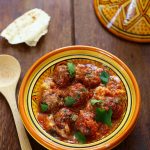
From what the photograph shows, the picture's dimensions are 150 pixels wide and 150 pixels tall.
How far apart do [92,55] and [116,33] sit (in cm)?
18

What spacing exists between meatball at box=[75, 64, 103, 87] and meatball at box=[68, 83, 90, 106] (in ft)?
0.08

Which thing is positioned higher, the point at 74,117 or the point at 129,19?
the point at 129,19

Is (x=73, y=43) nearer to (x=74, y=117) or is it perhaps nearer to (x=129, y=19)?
(x=129, y=19)

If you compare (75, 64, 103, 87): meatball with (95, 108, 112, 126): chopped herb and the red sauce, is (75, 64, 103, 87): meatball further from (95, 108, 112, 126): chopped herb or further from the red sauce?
(95, 108, 112, 126): chopped herb

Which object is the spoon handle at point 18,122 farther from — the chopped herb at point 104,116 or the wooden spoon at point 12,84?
the chopped herb at point 104,116

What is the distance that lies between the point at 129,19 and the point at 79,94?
1.28ft

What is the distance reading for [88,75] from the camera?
106 centimetres

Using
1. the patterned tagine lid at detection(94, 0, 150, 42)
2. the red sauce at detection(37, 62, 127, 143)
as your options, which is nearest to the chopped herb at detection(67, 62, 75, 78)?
the red sauce at detection(37, 62, 127, 143)

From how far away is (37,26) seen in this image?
1258mm

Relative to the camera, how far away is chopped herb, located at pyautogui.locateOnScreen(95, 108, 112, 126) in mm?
977

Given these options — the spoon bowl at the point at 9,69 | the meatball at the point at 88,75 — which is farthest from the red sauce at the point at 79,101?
the spoon bowl at the point at 9,69

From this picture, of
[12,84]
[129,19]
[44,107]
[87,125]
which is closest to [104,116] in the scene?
[87,125]

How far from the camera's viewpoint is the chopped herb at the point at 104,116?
98 centimetres

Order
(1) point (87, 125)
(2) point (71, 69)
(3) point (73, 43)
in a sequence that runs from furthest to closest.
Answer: (3) point (73, 43) < (2) point (71, 69) < (1) point (87, 125)
